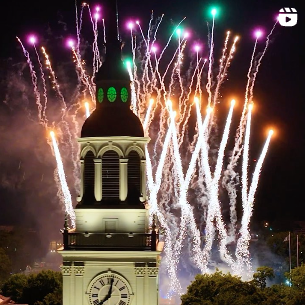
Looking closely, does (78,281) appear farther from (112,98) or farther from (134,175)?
(112,98)

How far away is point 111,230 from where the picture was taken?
3947 centimetres

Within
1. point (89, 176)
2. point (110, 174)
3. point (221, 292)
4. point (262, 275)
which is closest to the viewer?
point (110, 174)

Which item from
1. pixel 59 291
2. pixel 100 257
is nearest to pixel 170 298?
pixel 59 291

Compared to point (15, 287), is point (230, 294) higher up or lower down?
lower down

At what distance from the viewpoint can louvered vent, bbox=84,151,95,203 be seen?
39.9 meters

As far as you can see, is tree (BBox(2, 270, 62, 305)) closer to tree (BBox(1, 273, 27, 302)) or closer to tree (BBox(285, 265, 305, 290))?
tree (BBox(1, 273, 27, 302))

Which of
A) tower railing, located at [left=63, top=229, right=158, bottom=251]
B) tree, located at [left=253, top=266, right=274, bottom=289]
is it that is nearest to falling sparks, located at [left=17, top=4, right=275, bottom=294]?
tree, located at [left=253, top=266, right=274, bottom=289]

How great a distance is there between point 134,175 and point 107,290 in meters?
5.56

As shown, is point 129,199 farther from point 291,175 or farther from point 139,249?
point 291,175

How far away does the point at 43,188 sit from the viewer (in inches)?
4343

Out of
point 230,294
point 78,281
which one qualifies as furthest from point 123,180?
point 230,294

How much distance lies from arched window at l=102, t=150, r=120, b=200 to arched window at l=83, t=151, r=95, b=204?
538mm

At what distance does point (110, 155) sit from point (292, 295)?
3301 cm

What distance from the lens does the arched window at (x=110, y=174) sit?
39.9 m
